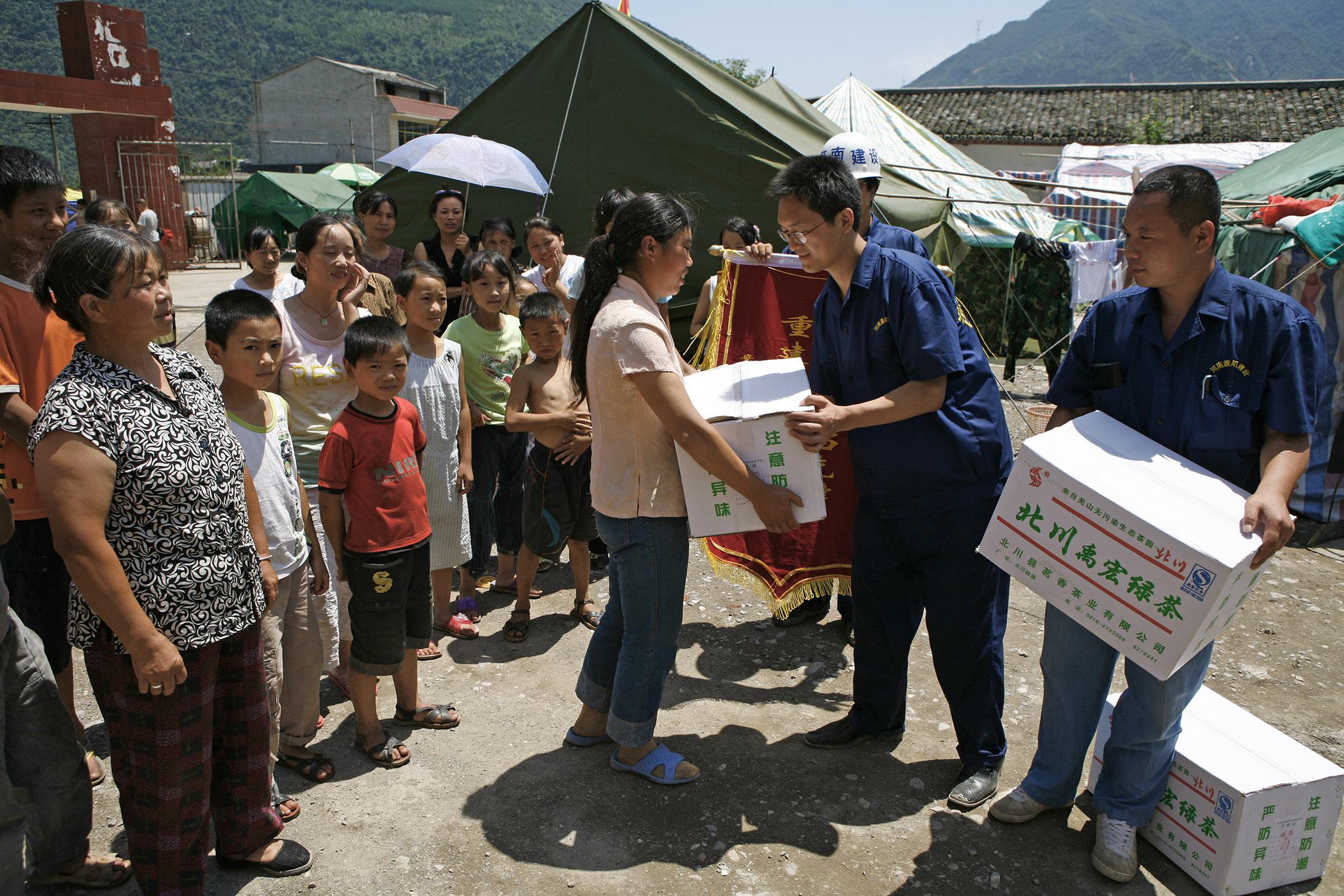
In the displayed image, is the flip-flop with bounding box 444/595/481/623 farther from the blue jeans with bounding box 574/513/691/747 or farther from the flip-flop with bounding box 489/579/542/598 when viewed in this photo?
the blue jeans with bounding box 574/513/691/747

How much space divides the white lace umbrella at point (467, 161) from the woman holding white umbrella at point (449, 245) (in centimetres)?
21


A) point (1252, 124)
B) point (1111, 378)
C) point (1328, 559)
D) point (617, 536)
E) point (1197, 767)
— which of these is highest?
point (1252, 124)

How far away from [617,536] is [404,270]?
171cm

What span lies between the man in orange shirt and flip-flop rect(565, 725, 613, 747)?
149 cm

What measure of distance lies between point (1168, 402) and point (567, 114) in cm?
631

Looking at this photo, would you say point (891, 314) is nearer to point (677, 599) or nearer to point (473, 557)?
point (677, 599)

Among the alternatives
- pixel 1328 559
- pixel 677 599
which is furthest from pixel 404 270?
pixel 1328 559

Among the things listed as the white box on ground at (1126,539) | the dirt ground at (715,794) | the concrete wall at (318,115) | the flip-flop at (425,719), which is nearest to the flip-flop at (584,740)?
the dirt ground at (715,794)

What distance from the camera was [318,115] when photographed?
142 ft

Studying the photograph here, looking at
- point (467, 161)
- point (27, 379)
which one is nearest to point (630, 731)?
point (27, 379)

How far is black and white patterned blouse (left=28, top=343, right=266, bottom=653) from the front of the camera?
1.92 meters

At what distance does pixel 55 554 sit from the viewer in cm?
268

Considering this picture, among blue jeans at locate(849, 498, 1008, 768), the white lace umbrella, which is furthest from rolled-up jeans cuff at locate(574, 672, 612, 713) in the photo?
the white lace umbrella

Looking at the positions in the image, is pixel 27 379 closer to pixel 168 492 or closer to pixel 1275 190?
pixel 168 492
